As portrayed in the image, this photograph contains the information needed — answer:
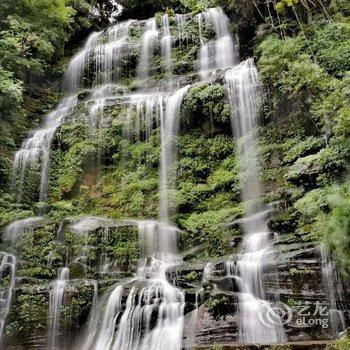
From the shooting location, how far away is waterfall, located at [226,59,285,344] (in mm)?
7156

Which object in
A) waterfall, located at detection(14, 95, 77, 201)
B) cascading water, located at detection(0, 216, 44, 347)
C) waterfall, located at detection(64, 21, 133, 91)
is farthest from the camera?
waterfall, located at detection(64, 21, 133, 91)

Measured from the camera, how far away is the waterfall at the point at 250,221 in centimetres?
716

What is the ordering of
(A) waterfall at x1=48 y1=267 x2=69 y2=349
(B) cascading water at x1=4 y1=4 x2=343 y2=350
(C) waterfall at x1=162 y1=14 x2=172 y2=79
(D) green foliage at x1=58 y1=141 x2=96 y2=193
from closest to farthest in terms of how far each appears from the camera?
(B) cascading water at x1=4 y1=4 x2=343 y2=350, (A) waterfall at x1=48 y1=267 x2=69 y2=349, (D) green foliage at x1=58 y1=141 x2=96 y2=193, (C) waterfall at x1=162 y1=14 x2=172 y2=79

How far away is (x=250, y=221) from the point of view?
1087 cm

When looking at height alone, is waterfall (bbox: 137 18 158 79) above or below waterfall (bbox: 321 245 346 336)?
above

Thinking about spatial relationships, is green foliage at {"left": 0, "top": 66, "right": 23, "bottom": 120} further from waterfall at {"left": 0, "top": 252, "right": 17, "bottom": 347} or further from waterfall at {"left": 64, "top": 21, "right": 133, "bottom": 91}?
waterfall at {"left": 0, "top": 252, "right": 17, "bottom": 347}

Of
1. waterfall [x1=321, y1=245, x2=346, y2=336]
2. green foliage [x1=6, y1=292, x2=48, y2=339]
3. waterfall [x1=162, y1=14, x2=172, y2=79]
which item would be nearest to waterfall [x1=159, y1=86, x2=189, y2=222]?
waterfall [x1=162, y1=14, x2=172, y2=79]

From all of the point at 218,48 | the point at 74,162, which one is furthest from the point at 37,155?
the point at 218,48

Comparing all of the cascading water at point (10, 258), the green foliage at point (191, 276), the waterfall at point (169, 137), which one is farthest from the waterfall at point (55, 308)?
the waterfall at point (169, 137)

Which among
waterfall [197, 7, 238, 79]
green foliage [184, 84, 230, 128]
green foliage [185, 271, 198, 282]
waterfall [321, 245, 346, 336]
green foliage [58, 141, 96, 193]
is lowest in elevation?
waterfall [321, 245, 346, 336]

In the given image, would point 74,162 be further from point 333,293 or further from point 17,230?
point 333,293

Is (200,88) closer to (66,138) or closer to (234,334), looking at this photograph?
(66,138)

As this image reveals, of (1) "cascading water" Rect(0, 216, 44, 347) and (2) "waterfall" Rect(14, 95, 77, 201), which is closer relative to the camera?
(1) "cascading water" Rect(0, 216, 44, 347)

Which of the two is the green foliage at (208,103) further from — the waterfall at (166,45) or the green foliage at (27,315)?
the green foliage at (27,315)
